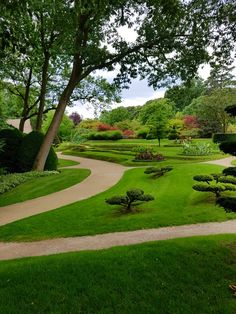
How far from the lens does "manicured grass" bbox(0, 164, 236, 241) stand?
27.9 ft

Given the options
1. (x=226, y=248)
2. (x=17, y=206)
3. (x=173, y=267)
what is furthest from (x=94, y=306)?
(x=17, y=206)

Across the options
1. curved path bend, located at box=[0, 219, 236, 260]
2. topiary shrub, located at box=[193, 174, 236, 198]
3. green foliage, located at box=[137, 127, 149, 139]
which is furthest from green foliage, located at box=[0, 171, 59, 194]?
green foliage, located at box=[137, 127, 149, 139]

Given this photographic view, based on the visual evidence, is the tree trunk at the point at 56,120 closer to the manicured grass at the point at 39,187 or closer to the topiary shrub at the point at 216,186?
the manicured grass at the point at 39,187

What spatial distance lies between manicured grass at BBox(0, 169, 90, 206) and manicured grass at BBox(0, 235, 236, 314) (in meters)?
7.21

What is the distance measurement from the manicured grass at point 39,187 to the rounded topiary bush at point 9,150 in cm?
374

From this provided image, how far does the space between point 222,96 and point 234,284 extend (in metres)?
36.1

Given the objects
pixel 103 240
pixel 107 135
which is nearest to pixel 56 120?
pixel 103 240

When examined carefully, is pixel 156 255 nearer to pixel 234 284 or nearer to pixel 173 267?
pixel 173 267

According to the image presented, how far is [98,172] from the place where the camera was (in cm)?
1891

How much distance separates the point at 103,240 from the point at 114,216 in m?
1.97

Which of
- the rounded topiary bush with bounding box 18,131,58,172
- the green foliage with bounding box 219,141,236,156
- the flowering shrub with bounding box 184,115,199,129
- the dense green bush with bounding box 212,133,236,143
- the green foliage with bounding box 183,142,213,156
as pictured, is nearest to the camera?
the green foliage with bounding box 219,141,236,156

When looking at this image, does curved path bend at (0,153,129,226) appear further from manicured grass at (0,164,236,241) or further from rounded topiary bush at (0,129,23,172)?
rounded topiary bush at (0,129,23,172)

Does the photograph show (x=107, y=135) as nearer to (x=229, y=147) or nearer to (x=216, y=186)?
(x=216, y=186)

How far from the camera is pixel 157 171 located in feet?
47.4
